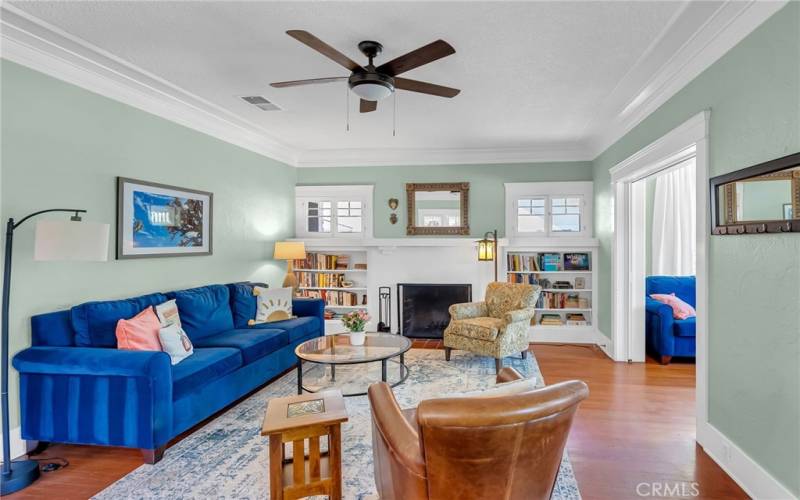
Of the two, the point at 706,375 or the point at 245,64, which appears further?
the point at 245,64

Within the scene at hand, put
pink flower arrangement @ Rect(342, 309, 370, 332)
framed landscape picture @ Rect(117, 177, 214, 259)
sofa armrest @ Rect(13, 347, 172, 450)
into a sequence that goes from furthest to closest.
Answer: pink flower arrangement @ Rect(342, 309, 370, 332) → framed landscape picture @ Rect(117, 177, 214, 259) → sofa armrest @ Rect(13, 347, 172, 450)

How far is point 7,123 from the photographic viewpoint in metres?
2.64

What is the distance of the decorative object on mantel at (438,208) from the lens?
609 centimetres

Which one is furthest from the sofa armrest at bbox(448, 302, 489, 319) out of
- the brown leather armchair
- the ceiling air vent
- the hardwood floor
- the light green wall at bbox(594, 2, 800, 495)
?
the brown leather armchair

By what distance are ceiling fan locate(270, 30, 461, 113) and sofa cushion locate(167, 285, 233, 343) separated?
2.20 m

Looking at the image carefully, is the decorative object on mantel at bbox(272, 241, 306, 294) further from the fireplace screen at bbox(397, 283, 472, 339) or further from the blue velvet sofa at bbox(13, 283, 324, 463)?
the blue velvet sofa at bbox(13, 283, 324, 463)

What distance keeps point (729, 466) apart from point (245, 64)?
409 centimetres

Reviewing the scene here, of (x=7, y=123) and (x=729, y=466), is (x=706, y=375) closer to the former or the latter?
(x=729, y=466)

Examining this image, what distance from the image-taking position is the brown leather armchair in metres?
1.39

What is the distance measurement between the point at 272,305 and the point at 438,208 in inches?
109

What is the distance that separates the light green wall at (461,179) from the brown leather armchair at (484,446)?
464 centimetres

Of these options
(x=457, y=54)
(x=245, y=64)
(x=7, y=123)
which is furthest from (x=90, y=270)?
(x=457, y=54)

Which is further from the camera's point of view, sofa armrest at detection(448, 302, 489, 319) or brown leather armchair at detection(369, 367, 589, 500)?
sofa armrest at detection(448, 302, 489, 319)

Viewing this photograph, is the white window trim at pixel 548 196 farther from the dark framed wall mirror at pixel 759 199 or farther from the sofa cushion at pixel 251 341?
the sofa cushion at pixel 251 341
